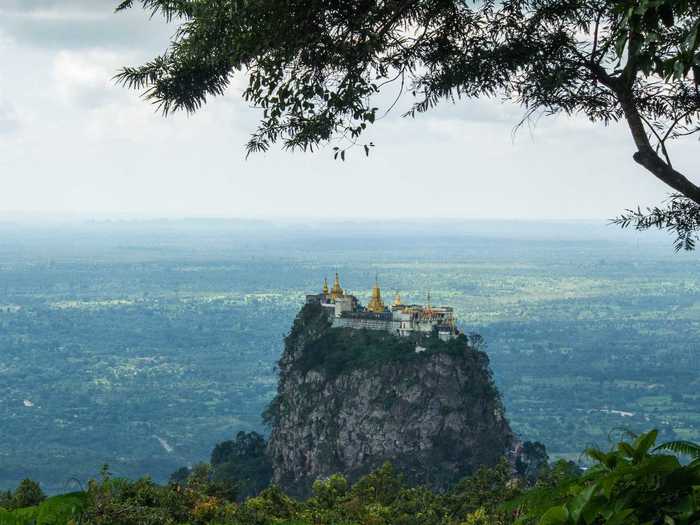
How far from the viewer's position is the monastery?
52.4m

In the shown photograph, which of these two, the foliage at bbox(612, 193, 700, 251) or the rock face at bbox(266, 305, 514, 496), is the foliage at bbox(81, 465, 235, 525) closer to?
the foliage at bbox(612, 193, 700, 251)

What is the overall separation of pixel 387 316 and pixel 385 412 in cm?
495

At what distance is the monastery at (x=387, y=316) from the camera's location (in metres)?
52.4

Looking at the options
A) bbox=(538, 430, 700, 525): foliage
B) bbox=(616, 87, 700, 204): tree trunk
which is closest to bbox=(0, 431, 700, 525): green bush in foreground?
bbox=(538, 430, 700, 525): foliage

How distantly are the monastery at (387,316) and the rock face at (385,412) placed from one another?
0.48m

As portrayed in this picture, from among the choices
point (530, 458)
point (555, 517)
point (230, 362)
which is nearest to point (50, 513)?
point (555, 517)

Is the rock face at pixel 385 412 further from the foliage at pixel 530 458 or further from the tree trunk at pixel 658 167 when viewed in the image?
the tree trunk at pixel 658 167

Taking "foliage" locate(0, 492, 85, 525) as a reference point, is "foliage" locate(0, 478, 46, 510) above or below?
below

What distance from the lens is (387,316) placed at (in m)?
53.6

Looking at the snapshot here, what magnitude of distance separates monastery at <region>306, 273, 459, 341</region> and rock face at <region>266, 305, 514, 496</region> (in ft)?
1.56

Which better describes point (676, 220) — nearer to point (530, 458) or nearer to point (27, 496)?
point (27, 496)

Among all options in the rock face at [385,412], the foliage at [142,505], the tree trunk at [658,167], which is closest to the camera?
the foliage at [142,505]

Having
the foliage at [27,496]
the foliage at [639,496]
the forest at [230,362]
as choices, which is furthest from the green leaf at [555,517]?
the forest at [230,362]

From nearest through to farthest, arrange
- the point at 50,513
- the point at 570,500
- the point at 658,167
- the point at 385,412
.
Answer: the point at 570,500 → the point at 50,513 → the point at 658,167 → the point at 385,412
